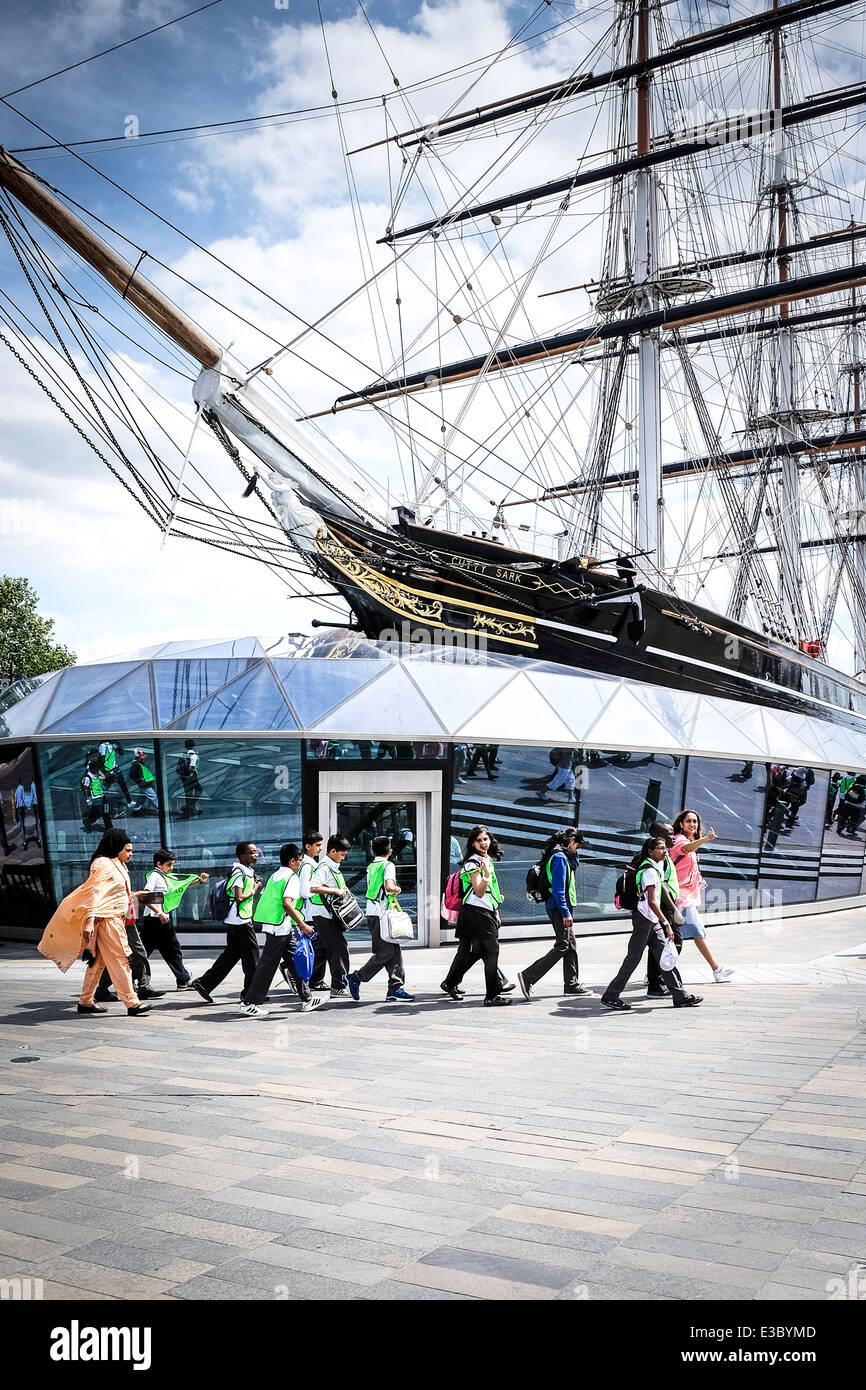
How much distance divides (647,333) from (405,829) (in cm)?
1847

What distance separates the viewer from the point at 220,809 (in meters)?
13.9

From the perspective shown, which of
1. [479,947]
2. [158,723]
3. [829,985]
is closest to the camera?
[479,947]

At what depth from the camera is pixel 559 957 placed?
10008 mm

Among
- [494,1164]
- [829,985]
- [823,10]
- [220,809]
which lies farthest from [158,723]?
[823,10]

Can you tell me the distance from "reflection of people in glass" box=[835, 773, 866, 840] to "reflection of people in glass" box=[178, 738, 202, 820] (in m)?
11.9

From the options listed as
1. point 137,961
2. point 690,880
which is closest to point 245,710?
point 137,961

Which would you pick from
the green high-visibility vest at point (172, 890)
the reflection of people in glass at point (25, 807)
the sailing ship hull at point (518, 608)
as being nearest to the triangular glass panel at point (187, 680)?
the reflection of people in glass at point (25, 807)

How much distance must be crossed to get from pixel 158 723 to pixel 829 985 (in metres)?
8.49

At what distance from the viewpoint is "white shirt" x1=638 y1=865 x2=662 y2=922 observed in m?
9.44

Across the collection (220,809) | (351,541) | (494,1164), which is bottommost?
(494,1164)

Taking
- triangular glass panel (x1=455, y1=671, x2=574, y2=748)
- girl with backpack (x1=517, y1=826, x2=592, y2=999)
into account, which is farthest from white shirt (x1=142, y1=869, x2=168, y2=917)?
triangular glass panel (x1=455, y1=671, x2=574, y2=748)

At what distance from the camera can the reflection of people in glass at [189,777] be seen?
45.1 feet

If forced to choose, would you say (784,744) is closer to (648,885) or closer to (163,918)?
(648,885)

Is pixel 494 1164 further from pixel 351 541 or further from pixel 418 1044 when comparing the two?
pixel 351 541
